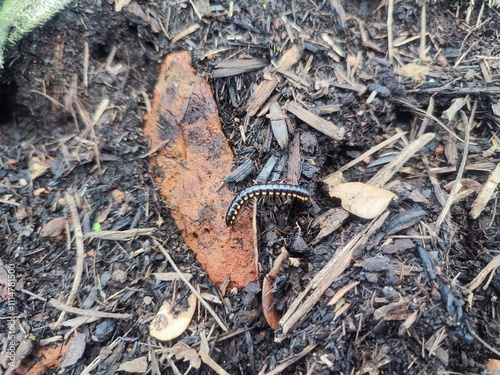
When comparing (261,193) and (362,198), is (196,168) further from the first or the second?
(362,198)

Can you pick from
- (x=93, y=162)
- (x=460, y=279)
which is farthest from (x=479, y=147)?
(x=93, y=162)

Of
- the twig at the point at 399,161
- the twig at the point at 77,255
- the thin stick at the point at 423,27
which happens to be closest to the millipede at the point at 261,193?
the twig at the point at 399,161

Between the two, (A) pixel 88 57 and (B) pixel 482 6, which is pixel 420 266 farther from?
(A) pixel 88 57

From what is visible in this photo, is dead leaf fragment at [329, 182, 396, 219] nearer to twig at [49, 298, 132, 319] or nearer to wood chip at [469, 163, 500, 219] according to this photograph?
Answer: wood chip at [469, 163, 500, 219]

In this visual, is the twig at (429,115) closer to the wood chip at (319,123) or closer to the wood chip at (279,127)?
the wood chip at (319,123)

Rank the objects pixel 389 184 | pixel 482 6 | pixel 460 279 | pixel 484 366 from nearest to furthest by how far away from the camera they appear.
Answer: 1. pixel 484 366
2. pixel 460 279
3. pixel 389 184
4. pixel 482 6

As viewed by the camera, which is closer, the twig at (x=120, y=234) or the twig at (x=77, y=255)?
the twig at (x=77, y=255)

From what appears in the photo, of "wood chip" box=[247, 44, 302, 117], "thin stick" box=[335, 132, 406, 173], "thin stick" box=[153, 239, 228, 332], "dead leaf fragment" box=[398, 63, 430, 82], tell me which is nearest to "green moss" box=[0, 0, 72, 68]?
"wood chip" box=[247, 44, 302, 117]

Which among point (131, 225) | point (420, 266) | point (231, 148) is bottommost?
point (131, 225)
